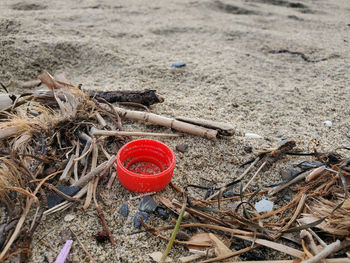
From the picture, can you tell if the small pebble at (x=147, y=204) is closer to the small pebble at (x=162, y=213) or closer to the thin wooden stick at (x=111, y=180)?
the small pebble at (x=162, y=213)

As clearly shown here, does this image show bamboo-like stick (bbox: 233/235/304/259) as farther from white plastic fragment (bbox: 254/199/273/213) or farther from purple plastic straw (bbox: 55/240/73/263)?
purple plastic straw (bbox: 55/240/73/263)

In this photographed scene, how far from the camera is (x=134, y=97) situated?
6.43 feet

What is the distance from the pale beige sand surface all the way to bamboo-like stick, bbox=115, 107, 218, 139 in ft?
0.16

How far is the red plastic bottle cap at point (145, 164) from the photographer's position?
1314mm

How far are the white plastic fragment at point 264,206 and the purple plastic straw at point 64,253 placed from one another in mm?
857

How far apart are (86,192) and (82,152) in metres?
0.25

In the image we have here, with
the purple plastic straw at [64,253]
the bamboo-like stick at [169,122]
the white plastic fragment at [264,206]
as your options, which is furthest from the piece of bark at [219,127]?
the purple plastic straw at [64,253]

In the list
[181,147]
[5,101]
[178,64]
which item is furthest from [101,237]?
[178,64]

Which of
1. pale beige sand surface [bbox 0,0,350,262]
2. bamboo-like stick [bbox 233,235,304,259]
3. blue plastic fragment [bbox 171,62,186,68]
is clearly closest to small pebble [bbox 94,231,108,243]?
pale beige sand surface [bbox 0,0,350,262]

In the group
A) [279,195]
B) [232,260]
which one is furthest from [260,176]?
[232,260]

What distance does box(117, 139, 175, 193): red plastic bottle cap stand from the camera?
4.31 ft

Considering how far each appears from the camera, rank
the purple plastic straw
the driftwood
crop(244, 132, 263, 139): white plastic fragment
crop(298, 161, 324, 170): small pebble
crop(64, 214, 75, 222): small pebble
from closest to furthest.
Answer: the purple plastic straw < crop(64, 214, 75, 222): small pebble < crop(298, 161, 324, 170): small pebble < crop(244, 132, 263, 139): white plastic fragment < the driftwood

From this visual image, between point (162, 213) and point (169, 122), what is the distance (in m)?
0.63

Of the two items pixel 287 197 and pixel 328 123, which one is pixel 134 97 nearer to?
pixel 287 197
